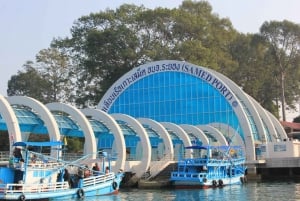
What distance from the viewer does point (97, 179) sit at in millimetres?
36656

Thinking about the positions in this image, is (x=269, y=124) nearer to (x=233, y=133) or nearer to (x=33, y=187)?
(x=233, y=133)

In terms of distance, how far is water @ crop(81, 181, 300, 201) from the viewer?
34469 millimetres

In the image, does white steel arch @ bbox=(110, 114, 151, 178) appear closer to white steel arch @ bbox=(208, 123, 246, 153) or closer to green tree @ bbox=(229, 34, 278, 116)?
white steel arch @ bbox=(208, 123, 246, 153)

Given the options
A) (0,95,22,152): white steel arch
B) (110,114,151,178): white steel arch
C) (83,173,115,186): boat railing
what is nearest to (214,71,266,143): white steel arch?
(110,114,151,178): white steel arch

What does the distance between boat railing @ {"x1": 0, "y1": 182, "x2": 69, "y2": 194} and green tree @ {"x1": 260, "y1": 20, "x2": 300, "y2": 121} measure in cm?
5513

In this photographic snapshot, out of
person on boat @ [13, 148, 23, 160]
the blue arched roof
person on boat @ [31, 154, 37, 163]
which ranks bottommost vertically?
person on boat @ [31, 154, 37, 163]

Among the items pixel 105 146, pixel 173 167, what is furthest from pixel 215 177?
pixel 105 146

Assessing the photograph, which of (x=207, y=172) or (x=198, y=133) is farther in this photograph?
(x=198, y=133)

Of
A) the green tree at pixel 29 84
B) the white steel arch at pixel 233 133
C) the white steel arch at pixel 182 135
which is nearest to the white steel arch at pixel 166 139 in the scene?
the white steel arch at pixel 182 135

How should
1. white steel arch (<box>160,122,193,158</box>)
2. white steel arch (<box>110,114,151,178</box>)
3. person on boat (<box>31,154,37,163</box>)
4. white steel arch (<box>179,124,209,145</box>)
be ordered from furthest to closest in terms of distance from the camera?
1. white steel arch (<box>179,124,209,145</box>)
2. white steel arch (<box>160,122,193,158</box>)
3. white steel arch (<box>110,114,151,178</box>)
4. person on boat (<box>31,154,37,163</box>)

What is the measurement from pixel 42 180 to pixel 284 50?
58.9m

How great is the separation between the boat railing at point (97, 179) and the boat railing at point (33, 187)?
219 centimetres

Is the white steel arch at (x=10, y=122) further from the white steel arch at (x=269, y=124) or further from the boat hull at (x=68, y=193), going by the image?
the white steel arch at (x=269, y=124)

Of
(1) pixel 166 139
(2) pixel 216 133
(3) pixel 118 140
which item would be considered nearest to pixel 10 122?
(3) pixel 118 140
